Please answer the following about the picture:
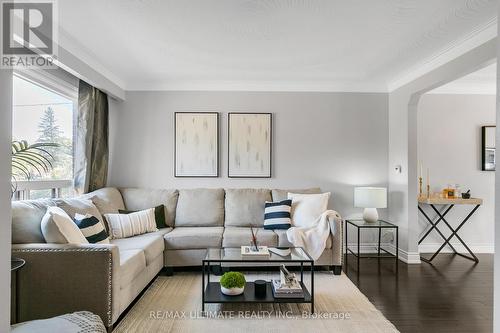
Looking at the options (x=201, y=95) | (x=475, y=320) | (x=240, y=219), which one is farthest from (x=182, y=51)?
(x=475, y=320)

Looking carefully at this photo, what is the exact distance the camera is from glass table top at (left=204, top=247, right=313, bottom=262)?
9.13 feet

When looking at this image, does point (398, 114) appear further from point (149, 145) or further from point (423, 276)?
point (149, 145)

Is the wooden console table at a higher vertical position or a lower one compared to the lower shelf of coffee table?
higher

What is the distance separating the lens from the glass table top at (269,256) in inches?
110

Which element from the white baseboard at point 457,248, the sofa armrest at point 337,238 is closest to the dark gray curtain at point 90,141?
the sofa armrest at point 337,238

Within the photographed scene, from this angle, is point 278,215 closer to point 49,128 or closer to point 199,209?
point 199,209

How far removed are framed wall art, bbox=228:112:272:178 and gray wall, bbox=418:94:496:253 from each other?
2.31 m

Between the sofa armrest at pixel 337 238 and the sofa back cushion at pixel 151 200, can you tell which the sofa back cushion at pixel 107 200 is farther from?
the sofa armrest at pixel 337 238

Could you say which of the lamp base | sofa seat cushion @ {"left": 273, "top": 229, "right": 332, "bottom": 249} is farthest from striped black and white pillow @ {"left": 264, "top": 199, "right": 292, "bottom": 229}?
the lamp base

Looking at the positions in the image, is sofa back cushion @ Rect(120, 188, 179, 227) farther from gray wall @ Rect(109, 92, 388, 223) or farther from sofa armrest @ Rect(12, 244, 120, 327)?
sofa armrest @ Rect(12, 244, 120, 327)

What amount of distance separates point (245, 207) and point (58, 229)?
2.32 m

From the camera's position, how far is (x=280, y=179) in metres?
4.72

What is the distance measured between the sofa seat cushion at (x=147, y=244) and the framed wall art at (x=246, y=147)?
147cm

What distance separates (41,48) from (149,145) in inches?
80.5
